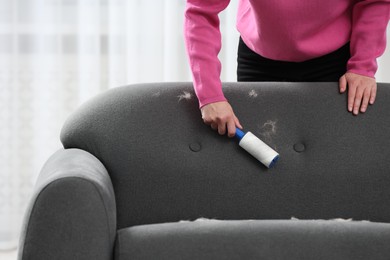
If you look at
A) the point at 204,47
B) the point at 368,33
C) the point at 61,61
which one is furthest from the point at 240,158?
the point at 61,61

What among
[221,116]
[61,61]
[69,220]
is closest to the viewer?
[69,220]

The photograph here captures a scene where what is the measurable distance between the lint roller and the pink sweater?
0.40 feet

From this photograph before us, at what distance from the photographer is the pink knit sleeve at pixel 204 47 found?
5.43 feet

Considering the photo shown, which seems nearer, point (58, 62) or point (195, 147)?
point (195, 147)

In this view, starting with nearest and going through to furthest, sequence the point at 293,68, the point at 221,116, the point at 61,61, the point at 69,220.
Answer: the point at 69,220, the point at 221,116, the point at 293,68, the point at 61,61

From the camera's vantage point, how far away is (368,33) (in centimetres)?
170

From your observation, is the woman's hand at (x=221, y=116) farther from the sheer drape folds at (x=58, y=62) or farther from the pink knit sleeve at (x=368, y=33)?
the sheer drape folds at (x=58, y=62)

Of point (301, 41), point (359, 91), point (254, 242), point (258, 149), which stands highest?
point (301, 41)

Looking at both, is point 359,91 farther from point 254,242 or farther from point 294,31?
point 254,242

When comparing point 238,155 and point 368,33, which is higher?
point 368,33

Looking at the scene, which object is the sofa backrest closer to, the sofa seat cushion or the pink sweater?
the pink sweater

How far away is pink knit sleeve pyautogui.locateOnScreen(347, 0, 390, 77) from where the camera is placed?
1.70 metres

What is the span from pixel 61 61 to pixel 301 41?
3.91ft

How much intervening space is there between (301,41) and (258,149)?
305mm
